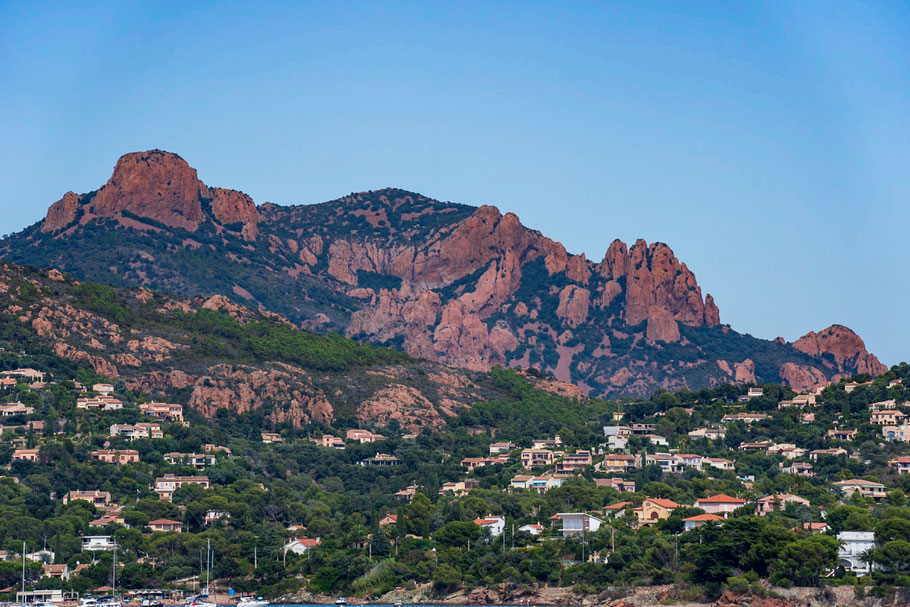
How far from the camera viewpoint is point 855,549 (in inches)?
3720

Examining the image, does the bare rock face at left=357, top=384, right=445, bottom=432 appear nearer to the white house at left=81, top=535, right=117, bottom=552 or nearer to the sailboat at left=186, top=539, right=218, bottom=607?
the white house at left=81, top=535, right=117, bottom=552

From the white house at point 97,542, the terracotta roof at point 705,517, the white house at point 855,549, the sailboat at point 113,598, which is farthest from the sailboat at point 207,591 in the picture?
the white house at point 855,549

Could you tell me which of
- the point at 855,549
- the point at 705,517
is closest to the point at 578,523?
the point at 705,517

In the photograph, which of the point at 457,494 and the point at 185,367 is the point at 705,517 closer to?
the point at 457,494

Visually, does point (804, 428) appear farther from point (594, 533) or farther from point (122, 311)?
point (122, 311)

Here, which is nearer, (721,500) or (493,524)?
(493,524)

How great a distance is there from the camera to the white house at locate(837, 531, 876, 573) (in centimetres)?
9244

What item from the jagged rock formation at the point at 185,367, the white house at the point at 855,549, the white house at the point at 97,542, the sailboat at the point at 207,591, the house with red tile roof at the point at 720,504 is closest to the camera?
the white house at the point at 855,549

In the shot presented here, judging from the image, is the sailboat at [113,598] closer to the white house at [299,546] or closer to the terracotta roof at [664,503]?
the white house at [299,546]

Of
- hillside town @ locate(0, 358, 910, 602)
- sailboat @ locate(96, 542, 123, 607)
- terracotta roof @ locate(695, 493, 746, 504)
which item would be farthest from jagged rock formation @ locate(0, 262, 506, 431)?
terracotta roof @ locate(695, 493, 746, 504)

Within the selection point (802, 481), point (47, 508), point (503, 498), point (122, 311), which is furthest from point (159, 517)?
point (122, 311)

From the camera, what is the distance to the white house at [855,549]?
9244 cm

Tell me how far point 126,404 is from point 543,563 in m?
71.9

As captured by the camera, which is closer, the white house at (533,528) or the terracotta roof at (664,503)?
the white house at (533,528)
